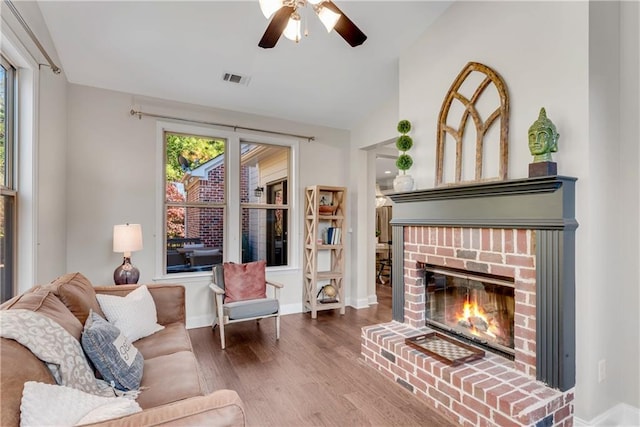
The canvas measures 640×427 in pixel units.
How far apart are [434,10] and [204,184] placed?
3147 millimetres

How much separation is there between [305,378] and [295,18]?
8.73 ft

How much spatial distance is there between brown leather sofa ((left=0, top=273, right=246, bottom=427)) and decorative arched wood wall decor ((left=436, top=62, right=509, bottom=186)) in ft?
7.72

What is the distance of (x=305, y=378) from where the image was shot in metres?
2.68

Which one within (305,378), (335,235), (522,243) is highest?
(522,243)

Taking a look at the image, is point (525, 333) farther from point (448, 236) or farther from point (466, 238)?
point (448, 236)

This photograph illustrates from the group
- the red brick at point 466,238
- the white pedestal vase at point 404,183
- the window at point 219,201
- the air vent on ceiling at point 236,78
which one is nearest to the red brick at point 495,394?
the red brick at point 466,238

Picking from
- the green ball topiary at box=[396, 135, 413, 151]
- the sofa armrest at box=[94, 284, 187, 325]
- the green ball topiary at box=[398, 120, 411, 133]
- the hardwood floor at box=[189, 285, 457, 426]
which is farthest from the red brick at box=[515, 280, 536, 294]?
the sofa armrest at box=[94, 284, 187, 325]

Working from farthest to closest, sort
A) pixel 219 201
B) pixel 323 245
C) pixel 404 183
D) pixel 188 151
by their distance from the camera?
pixel 323 245
pixel 219 201
pixel 188 151
pixel 404 183

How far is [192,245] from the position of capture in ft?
13.3

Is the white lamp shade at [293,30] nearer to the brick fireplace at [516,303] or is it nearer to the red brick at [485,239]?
the brick fireplace at [516,303]

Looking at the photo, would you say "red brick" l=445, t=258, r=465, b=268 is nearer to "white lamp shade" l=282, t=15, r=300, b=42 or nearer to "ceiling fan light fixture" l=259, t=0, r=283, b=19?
"white lamp shade" l=282, t=15, r=300, b=42

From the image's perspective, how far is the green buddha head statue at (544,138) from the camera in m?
2.02

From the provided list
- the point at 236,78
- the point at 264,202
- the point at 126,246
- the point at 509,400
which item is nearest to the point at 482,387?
the point at 509,400

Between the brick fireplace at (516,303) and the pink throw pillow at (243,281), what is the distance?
5.38 ft
